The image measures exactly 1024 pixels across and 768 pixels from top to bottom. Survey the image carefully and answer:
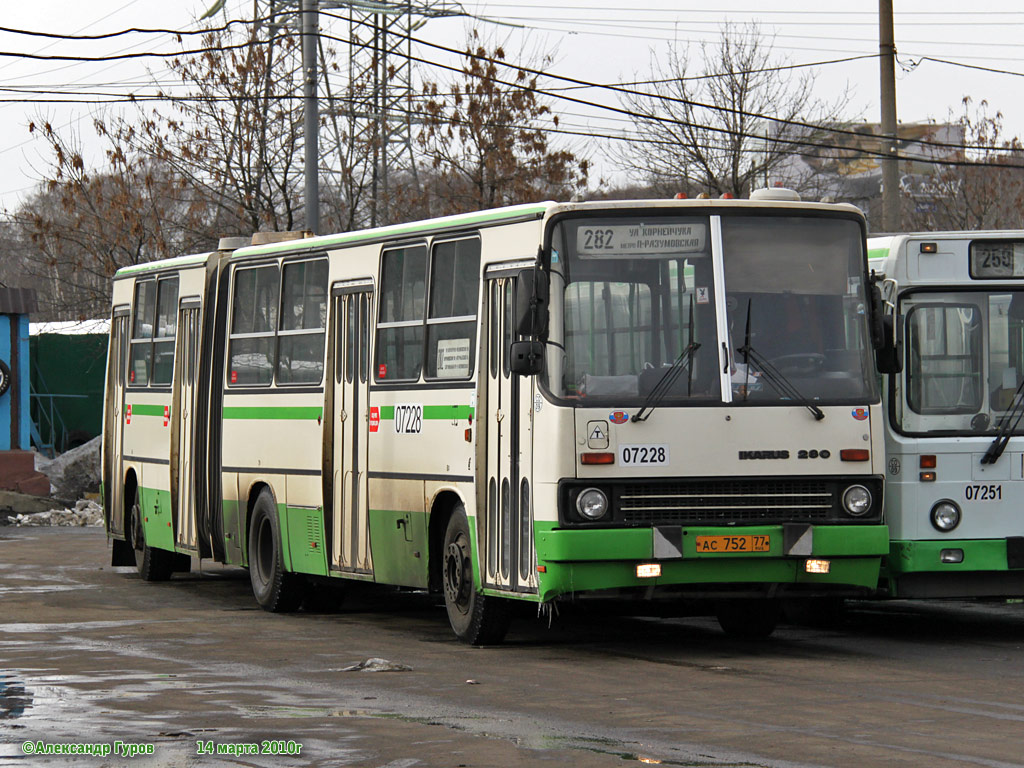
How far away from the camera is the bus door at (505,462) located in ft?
39.9

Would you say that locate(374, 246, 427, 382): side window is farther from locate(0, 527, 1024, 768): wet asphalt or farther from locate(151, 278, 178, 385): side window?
locate(151, 278, 178, 385): side window

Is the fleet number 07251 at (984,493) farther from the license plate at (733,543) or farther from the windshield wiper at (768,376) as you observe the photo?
the license plate at (733,543)

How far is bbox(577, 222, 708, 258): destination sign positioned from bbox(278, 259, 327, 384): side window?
162 inches

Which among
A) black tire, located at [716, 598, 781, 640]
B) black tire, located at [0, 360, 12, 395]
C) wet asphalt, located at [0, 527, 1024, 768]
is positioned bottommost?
wet asphalt, located at [0, 527, 1024, 768]

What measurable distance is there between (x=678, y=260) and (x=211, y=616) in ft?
19.2

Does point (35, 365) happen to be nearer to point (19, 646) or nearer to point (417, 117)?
point (417, 117)

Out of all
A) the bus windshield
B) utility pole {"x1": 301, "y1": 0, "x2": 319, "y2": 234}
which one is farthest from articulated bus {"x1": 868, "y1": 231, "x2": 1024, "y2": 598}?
utility pole {"x1": 301, "y1": 0, "x2": 319, "y2": 234}

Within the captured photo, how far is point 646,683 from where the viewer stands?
1088 cm

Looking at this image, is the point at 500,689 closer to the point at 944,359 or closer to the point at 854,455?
the point at 854,455

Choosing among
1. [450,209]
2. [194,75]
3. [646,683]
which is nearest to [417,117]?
[450,209]

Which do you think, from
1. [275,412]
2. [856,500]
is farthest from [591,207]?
[275,412]

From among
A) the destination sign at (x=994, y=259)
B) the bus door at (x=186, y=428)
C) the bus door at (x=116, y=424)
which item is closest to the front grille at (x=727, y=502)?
the destination sign at (x=994, y=259)

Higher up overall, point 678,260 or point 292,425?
point 678,260

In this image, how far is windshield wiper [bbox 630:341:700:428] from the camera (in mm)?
11891
